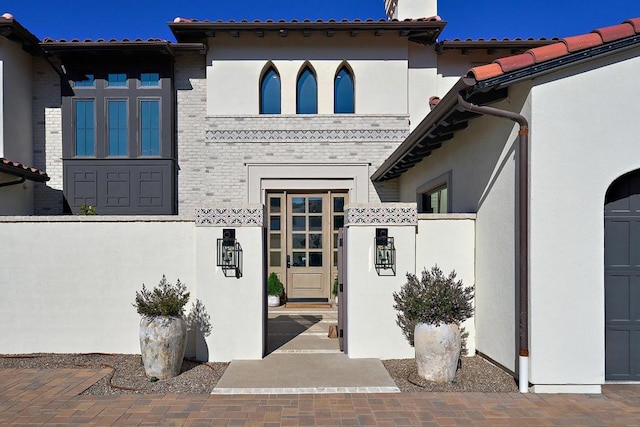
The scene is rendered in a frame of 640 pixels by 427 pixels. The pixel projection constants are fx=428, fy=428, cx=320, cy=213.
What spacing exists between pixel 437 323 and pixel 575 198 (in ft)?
7.13

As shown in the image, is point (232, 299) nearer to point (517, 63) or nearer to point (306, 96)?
point (517, 63)

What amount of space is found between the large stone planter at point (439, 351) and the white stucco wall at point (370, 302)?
837 millimetres

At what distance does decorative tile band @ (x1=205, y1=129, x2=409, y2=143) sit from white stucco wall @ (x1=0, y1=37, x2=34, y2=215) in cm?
450

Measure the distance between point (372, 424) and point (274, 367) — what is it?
6.41 feet

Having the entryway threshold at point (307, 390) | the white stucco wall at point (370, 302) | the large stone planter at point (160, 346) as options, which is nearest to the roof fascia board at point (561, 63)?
the white stucco wall at point (370, 302)

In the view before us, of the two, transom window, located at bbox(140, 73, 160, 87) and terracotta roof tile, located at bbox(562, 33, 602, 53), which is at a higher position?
transom window, located at bbox(140, 73, 160, 87)

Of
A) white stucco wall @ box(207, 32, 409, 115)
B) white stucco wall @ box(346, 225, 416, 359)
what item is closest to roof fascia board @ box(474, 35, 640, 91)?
white stucco wall @ box(346, 225, 416, 359)

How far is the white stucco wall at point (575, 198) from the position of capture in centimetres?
490

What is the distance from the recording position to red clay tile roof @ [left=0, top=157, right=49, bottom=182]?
28.8 feet

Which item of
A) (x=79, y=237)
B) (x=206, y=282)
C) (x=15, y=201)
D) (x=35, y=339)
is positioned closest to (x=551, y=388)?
(x=206, y=282)

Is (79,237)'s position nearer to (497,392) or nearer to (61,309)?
(61,309)

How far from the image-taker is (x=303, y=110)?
1106cm

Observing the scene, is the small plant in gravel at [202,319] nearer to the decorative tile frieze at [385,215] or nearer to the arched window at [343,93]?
the decorative tile frieze at [385,215]

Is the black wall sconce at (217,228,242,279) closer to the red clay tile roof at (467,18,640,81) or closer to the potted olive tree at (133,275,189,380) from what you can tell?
the potted olive tree at (133,275,189,380)
